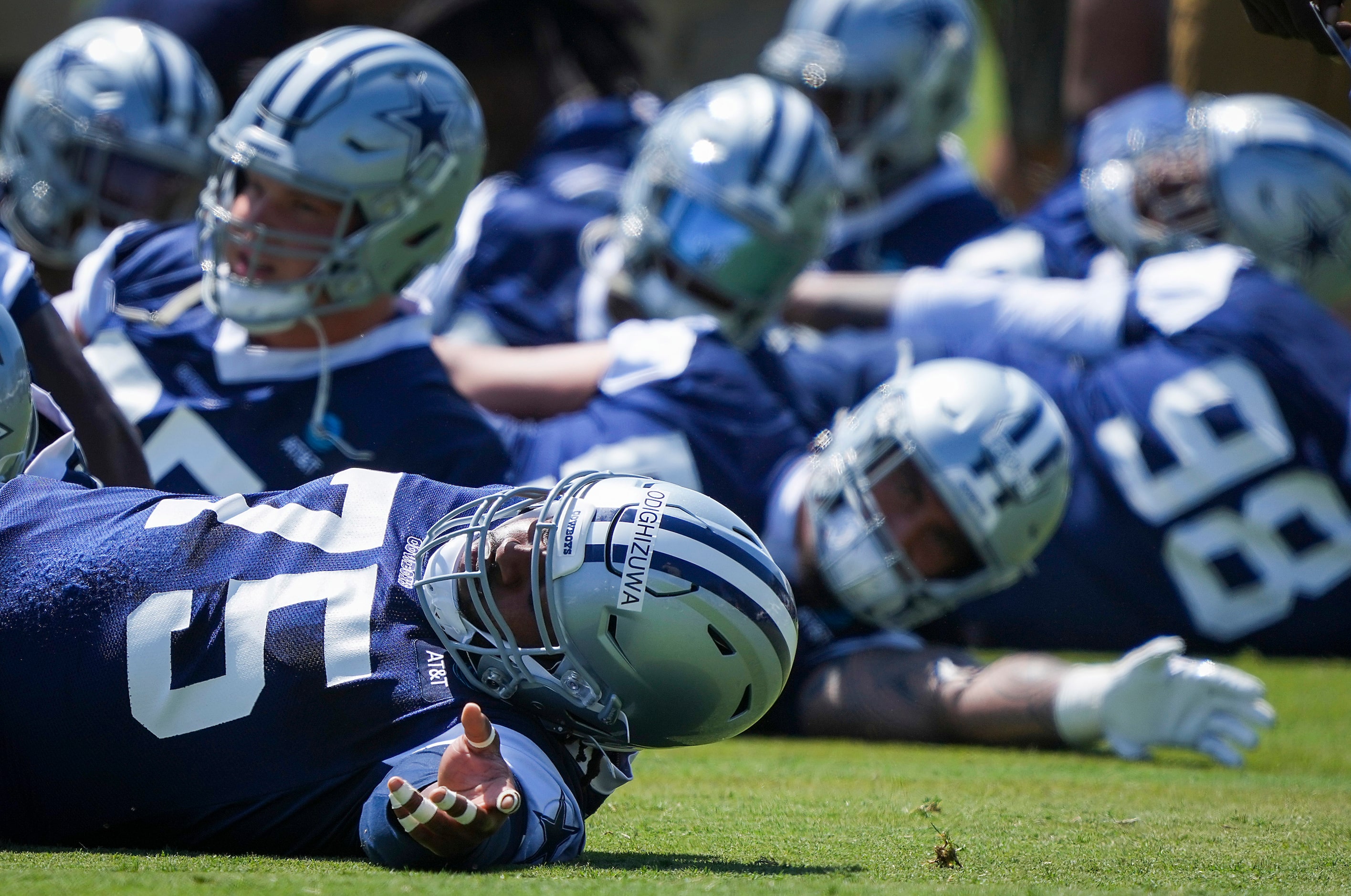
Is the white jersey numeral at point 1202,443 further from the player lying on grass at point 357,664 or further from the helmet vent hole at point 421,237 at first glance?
the player lying on grass at point 357,664

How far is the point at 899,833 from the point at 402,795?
925 millimetres

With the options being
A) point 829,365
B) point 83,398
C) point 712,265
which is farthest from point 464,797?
point 829,365

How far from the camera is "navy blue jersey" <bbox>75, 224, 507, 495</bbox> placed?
145 inches

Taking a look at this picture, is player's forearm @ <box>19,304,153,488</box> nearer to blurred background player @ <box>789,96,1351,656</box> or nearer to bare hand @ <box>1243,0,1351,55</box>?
bare hand @ <box>1243,0,1351,55</box>

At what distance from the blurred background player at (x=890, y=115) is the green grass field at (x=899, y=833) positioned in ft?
10.1

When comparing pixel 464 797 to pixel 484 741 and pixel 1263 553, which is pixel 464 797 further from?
pixel 1263 553

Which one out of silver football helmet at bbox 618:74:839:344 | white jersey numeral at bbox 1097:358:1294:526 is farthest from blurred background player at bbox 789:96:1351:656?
silver football helmet at bbox 618:74:839:344

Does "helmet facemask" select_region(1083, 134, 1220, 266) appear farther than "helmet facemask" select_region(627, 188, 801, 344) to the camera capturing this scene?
Yes

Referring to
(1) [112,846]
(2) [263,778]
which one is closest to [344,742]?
(2) [263,778]

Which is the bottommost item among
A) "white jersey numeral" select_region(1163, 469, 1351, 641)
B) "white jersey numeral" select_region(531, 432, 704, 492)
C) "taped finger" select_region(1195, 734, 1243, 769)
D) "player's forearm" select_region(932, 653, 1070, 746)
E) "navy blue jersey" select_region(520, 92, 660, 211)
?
"white jersey numeral" select_region(1163, 469, 1351, 641)

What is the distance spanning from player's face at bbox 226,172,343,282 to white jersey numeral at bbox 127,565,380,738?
152 centimetres

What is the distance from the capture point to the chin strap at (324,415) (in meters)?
3.66

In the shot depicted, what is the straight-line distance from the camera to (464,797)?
2078 mm

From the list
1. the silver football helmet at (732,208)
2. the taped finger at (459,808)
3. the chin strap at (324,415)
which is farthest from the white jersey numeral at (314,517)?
the silver football helmet at (732,208)
